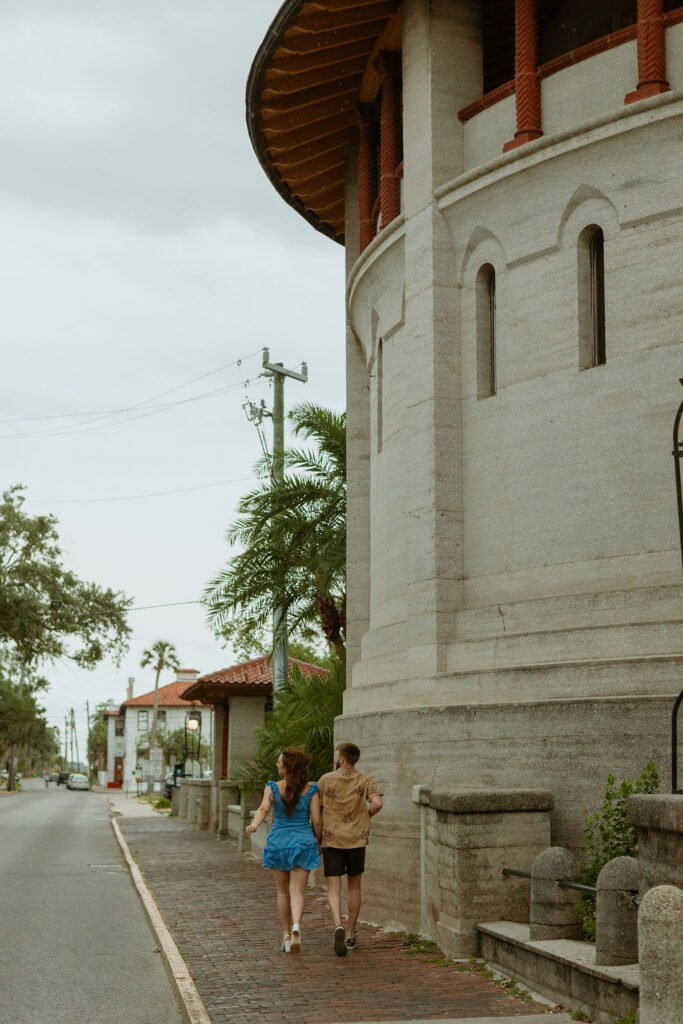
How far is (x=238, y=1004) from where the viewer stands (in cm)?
864

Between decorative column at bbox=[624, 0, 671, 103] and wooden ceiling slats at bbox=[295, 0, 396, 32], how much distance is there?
4263 millimetres

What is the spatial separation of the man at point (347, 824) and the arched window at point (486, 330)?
491 centimetres

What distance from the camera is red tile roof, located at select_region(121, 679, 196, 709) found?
114 m

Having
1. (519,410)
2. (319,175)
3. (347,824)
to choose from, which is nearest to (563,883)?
(347,824)

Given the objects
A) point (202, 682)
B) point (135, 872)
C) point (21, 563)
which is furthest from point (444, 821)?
point (21, 563)

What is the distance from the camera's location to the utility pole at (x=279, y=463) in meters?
24.3

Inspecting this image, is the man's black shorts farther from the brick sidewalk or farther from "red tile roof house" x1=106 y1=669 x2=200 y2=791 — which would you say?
"red tile roof house" x1=106 y1=669 x2=200 y2=791

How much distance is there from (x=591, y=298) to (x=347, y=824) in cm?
595

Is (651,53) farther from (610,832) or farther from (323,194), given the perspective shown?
(323,194)

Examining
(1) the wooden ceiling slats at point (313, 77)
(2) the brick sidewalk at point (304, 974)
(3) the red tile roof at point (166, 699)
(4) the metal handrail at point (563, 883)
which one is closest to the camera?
(4) the metal handrail at point (563, 883)

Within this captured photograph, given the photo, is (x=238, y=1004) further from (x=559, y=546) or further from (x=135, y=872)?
(x=135, y=872)

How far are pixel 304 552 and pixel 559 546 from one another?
10.2 metres

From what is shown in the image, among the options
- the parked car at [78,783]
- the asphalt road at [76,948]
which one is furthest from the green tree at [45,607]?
the parked car at [78,783]

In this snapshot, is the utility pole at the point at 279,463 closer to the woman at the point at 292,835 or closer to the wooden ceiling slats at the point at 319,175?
the wooden ceiling slats at the point at 319,175
